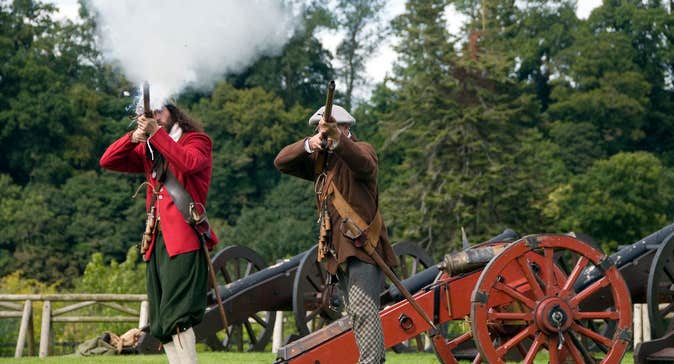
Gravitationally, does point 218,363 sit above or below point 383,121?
below

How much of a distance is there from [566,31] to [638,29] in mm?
2593

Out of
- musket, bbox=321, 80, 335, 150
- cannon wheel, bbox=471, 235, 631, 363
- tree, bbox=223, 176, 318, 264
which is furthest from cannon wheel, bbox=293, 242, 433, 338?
tree, bbox=223, 176, 318, 264

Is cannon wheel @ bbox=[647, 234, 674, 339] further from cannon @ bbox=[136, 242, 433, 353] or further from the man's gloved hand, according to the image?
the man's gloved hand

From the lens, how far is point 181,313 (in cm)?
527

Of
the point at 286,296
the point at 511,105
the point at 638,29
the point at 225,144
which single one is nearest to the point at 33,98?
the point at 225,144

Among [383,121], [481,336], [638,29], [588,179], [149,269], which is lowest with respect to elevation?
[481,336]

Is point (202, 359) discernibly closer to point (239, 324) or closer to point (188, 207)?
point (239, 324)

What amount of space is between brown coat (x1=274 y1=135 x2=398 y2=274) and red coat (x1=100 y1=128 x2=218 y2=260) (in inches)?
15.7

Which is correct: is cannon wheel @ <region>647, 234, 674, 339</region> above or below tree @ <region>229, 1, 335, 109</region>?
below

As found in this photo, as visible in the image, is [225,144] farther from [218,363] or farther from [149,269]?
[149,269]

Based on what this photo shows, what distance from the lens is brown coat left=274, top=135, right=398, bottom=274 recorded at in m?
5.53

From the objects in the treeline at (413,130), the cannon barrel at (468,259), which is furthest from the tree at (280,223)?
the cannon barrel at (468,259)

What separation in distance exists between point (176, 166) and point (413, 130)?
2693cm

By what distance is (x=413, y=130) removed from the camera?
105ft
